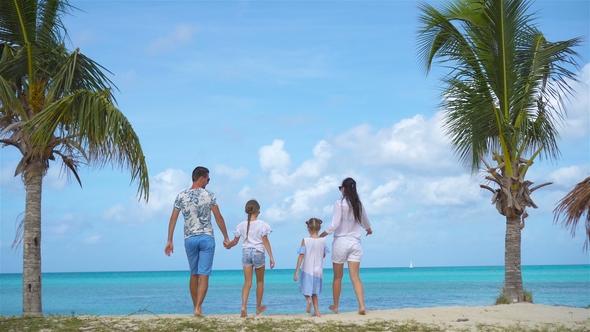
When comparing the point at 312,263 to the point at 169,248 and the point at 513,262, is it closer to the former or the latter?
the point at 169,248

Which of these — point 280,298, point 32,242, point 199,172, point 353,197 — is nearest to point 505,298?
point 353,197

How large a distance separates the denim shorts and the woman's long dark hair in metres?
1.52

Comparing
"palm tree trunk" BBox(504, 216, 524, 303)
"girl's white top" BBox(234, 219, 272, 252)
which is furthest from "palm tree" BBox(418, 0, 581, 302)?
"girl's white top" BBox(234, 219, 272, 252)

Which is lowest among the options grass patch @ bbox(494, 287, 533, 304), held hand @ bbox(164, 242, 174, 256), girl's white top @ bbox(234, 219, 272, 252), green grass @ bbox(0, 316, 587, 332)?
grass patch @ bbox(494, 287, 533, 304)

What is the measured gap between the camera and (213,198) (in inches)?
350

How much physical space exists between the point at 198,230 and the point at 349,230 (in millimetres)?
2294

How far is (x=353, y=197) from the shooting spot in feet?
30.8

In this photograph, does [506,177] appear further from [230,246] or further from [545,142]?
[230,246]

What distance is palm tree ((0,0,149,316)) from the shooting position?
10273 millimetres

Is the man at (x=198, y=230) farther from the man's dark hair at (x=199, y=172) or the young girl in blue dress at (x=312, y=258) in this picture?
the young girl in blue dress at (x=312, y=258)

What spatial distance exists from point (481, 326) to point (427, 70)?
7.52 meters

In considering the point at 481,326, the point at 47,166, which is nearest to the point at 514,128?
the point at 481,326

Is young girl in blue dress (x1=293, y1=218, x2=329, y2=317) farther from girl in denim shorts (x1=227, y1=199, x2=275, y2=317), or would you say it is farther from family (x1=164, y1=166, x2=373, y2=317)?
girl in denim shorts (x1=227, y1=199, x2=275, y2=317)

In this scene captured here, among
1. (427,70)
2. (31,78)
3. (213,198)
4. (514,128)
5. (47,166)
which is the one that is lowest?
(213,198)
